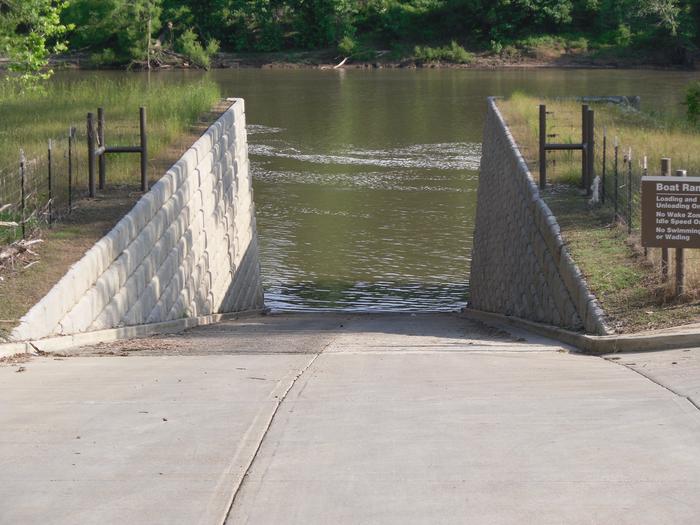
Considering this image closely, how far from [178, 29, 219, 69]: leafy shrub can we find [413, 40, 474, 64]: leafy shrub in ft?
45.4

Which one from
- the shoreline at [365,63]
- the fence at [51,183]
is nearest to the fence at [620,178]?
the fence at [51,183]

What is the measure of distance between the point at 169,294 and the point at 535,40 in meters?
66.5

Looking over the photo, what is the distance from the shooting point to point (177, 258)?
14398mm

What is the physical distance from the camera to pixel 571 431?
239 inches

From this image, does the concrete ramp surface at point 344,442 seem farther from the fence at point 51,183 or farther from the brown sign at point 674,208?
the fence at point 51,183

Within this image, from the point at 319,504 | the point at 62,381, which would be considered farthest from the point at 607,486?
the point at 62,381

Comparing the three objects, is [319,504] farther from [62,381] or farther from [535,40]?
[535,40]

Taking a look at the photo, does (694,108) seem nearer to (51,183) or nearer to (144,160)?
(144,160)

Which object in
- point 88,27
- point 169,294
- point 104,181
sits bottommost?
point 169,294

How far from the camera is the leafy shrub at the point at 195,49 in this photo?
74750mm

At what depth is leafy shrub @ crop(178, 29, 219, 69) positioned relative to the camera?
74750mm

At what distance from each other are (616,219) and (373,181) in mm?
19478

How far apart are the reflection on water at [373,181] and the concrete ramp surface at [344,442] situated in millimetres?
12616

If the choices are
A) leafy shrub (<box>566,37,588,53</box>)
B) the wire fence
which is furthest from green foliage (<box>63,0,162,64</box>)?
the wire fence
